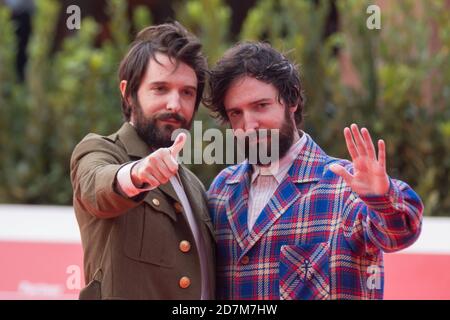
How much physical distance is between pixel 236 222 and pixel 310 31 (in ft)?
13.1

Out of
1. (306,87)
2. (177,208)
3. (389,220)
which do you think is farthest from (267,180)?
(306,87)

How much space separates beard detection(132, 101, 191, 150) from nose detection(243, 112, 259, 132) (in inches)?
9.2

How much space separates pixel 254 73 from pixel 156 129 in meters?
0.45

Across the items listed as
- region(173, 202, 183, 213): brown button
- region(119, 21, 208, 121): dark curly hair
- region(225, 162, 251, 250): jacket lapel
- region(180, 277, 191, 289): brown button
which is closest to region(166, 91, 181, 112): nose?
region(119, 21, 208, 121): dark curly hair

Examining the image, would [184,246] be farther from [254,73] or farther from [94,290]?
[254,73]

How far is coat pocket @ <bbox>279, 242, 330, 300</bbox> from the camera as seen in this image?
3074 mm

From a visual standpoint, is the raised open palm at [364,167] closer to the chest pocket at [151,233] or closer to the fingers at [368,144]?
the fingers at [368,144]

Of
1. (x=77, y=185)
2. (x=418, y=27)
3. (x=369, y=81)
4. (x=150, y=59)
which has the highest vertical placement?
(x=418, y=27)

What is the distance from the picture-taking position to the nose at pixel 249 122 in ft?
10.5

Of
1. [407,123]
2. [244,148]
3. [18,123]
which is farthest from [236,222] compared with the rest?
[18,123]

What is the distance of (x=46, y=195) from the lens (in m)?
6.99

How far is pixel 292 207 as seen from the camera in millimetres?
3201

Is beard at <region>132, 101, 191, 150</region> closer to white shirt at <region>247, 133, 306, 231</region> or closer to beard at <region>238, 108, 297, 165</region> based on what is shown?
beard at <region>238, 108, 297, 165</region>

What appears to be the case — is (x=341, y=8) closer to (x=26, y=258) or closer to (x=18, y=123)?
(x=18, y=123)
